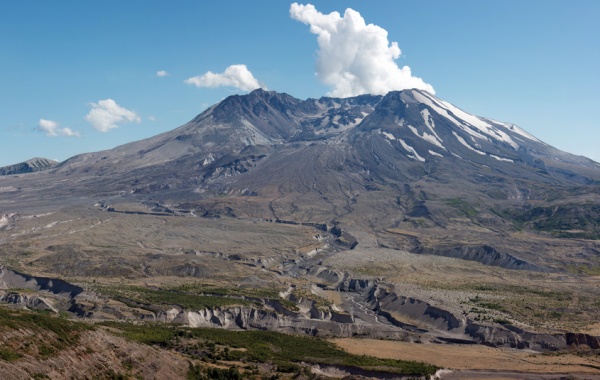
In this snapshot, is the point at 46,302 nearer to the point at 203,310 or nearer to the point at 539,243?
the point at 203,310

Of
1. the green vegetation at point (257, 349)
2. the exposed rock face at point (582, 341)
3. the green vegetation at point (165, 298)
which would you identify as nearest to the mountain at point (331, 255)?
the exposed rock face at point (582, 341)

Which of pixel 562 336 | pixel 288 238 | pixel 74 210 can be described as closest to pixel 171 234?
pixel 288 238

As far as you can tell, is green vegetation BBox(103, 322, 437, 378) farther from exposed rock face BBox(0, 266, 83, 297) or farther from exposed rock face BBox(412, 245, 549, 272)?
exposed rock face BBox(412, 245, 549, 272)

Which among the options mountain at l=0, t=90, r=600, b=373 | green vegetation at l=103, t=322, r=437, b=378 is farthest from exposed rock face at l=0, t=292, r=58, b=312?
green vegetation at l=103, t=322, r=437, b=378

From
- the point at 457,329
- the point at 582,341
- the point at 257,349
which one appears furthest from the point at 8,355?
the point at 582,341

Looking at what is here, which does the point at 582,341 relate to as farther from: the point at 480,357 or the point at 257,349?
the point at 257,349

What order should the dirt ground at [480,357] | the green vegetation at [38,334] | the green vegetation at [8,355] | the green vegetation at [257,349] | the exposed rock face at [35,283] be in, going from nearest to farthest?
the green vegetation at [8,355]
the green vegetation at [38,334]
the green vegetation at [257,349]
the dirt ground at [480,357]
the exposed rock face at [35,283]

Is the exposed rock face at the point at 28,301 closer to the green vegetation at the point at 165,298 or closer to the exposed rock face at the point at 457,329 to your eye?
the green vegetation at the point at 165,298
